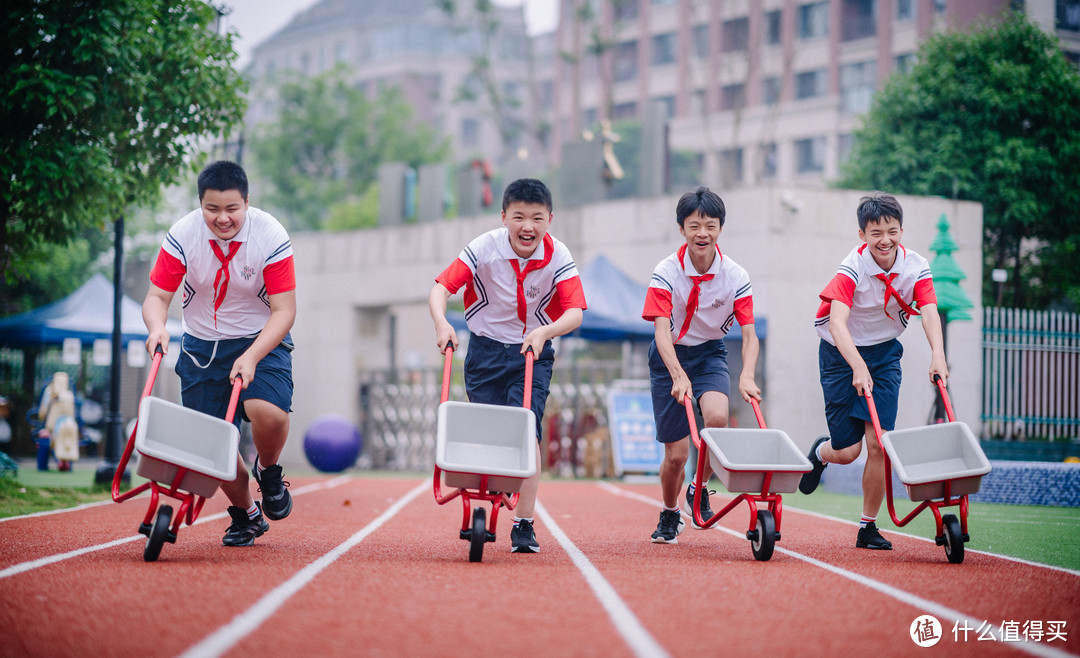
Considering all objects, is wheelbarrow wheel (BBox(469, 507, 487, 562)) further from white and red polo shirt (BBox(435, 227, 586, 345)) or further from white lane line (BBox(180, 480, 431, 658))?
white and red polo shirt (BBox(435, 227, 586, 345))

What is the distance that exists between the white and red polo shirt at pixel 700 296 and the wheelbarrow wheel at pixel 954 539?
158cm

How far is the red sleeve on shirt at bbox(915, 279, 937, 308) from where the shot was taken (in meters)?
6.33

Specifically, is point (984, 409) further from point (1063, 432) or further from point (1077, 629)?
point (1077, 629)

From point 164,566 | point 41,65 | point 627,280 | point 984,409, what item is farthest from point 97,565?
point 984,409

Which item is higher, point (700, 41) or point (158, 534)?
point (700, 41)

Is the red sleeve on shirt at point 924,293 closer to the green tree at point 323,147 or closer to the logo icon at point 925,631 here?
the logo icon at point 925,631

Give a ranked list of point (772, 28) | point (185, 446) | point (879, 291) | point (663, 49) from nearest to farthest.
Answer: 1. point (185, 446)
2. point (879, 291)
3. point (772, 28)
4. point (663, 49)

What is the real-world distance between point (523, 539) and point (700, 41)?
46.5 metres

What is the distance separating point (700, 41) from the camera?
162 ft

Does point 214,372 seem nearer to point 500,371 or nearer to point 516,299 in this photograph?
point 500,371

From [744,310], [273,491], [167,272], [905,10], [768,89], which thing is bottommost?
[273,491]

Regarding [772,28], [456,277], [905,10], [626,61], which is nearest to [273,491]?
[456,277]

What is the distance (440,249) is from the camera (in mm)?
22031

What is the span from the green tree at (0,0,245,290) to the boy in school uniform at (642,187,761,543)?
5367 millimetres
